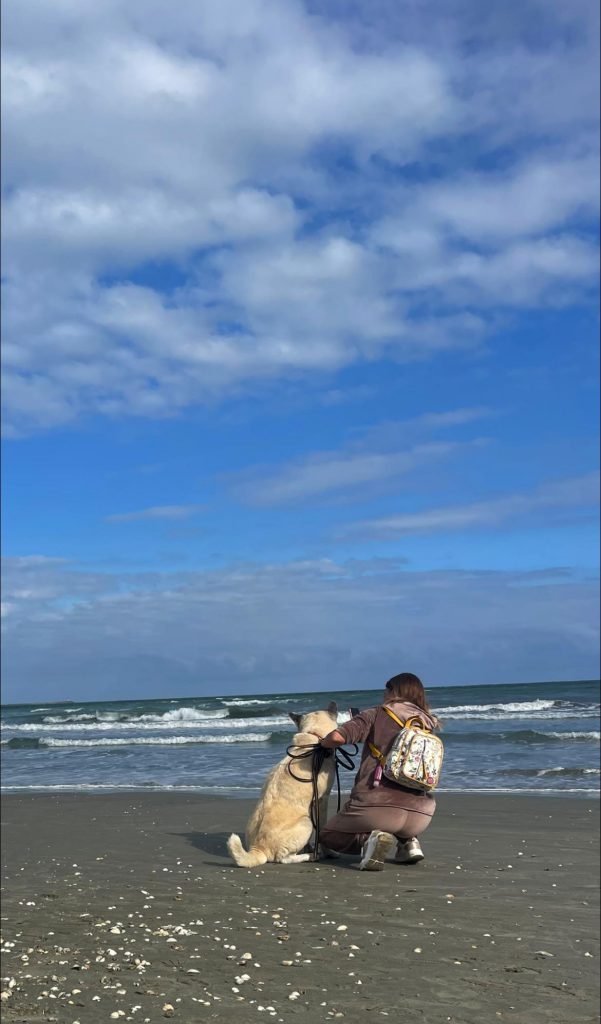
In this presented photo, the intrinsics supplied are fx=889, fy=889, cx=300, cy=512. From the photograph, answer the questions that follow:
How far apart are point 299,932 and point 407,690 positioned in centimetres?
243

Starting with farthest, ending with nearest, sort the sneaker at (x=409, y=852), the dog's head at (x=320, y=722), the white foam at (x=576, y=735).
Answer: the white foam at (x=576, y=735), the dog's head at (x=320, y=722), the sneaker at (x=409, y=852)

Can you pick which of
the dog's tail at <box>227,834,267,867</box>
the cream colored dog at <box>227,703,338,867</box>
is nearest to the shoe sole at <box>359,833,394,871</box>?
the cream colored dog at <box>227,703,338,867</box>

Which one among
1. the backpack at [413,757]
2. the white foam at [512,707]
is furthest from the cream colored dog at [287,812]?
the white foam at [512,707]

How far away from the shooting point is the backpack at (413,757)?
7.16 m

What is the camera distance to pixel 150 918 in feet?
19.3

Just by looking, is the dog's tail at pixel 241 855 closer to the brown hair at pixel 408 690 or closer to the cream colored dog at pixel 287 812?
the cream colored dog at pixel 287 812

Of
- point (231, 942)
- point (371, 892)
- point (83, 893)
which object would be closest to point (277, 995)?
point (231, 942)

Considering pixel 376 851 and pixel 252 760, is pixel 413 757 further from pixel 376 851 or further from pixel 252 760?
pixel 252 760

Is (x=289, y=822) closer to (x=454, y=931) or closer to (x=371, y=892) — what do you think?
(x=371, y=892)

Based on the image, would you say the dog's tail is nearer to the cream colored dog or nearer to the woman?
the cream colored dog

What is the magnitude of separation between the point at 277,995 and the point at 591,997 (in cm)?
171

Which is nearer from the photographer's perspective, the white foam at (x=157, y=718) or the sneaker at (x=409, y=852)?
the sneaker at (x=409, y=852)

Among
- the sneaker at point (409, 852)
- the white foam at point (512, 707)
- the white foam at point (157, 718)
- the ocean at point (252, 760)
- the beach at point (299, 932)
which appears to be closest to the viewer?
the beach at point (299, 932)

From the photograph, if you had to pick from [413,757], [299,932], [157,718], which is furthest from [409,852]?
[157,718]
